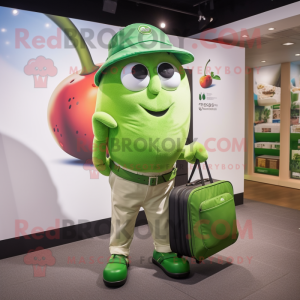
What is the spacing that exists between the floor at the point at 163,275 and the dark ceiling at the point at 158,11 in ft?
8.50

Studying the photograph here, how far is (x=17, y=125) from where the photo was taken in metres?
2.92

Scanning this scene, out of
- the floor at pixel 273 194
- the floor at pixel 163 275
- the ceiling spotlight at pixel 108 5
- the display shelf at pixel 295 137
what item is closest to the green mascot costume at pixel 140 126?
the floor at pixel 163 275

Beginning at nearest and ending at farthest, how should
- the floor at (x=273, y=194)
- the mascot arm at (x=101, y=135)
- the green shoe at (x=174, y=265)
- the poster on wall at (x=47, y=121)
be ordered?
1. the mascot arm at (x=101, y=135)
2. the green shoe at (x=174, y=265)
3. the poster on wall at (x=47, y=121)
4. the floor at (x=273, y=194)

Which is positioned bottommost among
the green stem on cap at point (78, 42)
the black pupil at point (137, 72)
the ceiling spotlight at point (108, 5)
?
the black pupil at point (137, 72)

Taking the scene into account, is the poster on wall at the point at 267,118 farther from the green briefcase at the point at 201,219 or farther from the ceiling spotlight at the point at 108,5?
the green briefcase at the point at 201,219

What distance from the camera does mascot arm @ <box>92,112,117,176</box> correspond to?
2.17m

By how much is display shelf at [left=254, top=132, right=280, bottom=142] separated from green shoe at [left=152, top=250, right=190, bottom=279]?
15.1 feet

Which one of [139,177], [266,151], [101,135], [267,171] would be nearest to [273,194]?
[267,171]

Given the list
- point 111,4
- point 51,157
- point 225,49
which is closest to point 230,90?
point 225,49

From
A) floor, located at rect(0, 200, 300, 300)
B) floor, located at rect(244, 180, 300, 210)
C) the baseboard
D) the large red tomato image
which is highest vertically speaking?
the large red tomato image

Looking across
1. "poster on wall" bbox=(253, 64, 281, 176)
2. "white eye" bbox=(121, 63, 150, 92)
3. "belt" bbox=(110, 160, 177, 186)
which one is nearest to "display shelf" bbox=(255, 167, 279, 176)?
"poster on wall" bbox=(253, 64, 281, 176)

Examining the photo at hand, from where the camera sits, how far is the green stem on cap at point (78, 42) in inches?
123

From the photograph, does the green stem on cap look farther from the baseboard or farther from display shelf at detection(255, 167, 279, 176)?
display shelf at detection(255, 167, 279, 176)

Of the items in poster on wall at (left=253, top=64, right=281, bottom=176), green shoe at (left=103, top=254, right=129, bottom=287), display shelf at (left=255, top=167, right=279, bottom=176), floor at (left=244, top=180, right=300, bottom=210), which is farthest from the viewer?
display shelf at (left=255, top=167, right=279, bottom=176)
